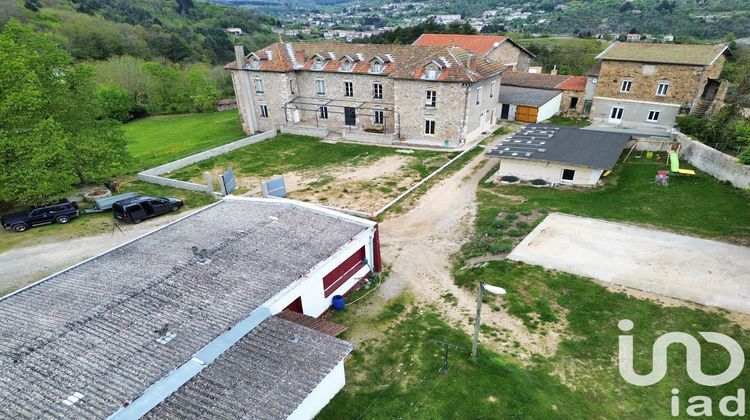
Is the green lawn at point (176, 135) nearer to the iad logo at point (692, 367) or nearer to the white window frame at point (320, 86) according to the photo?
the white window frame at point (320, 86)

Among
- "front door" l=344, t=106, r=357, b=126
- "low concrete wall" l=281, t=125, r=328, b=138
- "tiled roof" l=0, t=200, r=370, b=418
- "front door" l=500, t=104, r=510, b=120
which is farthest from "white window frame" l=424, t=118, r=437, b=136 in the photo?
"tiled roof" l=0, t=200, r=370, b=418

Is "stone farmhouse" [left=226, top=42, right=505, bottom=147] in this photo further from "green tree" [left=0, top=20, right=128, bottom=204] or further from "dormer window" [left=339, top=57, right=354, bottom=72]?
"green tree" [left=0, top=20, right=128, bottom=204]

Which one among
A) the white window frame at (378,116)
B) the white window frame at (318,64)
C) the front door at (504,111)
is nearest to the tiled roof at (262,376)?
the white window frame at (378,116)

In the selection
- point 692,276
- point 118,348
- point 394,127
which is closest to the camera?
point 118,348

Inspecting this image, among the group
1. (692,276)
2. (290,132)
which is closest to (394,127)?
(290,132)

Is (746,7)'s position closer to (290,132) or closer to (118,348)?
(290,132)

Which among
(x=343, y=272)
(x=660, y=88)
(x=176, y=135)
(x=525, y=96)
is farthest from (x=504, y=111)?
(x=176, y=135)
